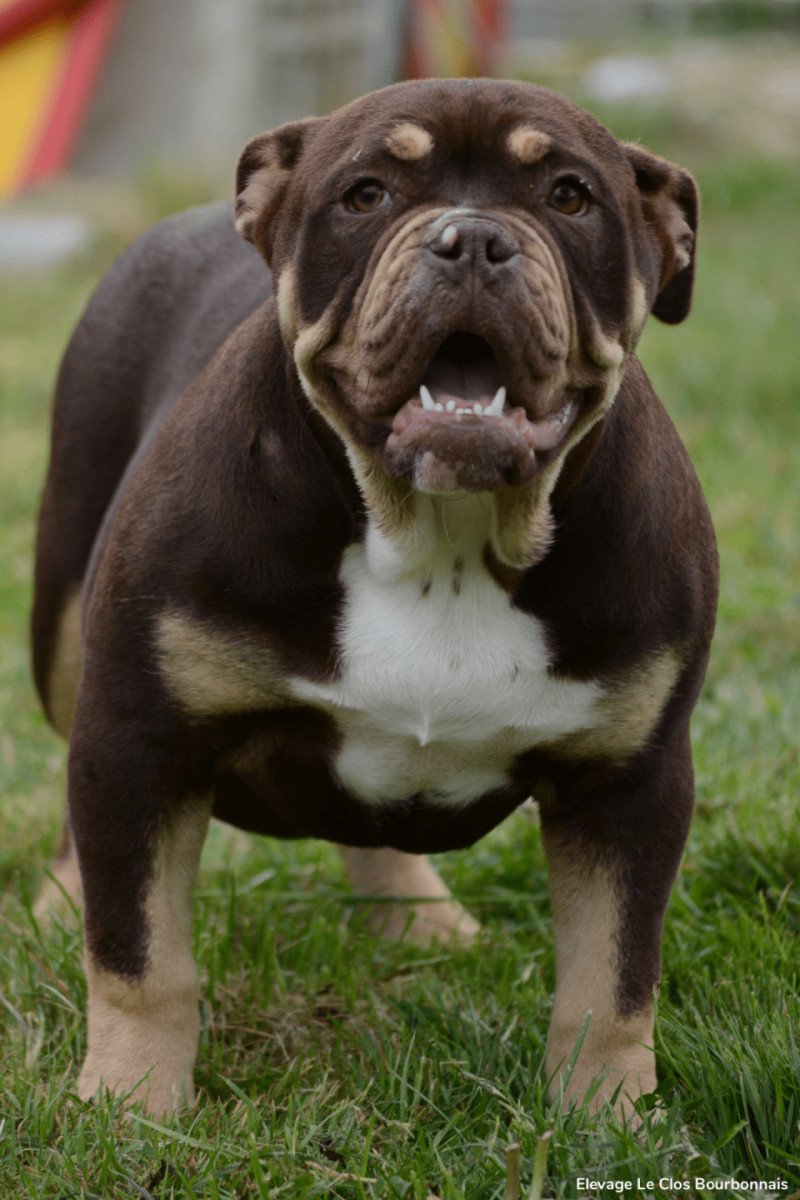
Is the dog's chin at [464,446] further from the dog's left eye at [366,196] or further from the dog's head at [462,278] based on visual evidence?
the dog's left eye at [366,196]

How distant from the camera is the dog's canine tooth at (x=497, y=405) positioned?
8.76 feet

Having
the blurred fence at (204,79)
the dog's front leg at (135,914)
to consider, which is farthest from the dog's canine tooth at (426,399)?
the blurred fence at (204,79)

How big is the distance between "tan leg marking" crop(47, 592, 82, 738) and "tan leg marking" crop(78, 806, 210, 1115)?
3.24 feet

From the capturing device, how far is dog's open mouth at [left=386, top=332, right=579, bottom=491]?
8.68 feet

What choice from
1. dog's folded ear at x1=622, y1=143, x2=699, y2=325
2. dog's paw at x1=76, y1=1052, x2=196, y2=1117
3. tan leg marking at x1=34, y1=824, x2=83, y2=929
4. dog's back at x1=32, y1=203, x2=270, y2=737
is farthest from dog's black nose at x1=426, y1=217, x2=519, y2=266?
tan leg marking at x1=34, y1=824, x2=83, y2=929

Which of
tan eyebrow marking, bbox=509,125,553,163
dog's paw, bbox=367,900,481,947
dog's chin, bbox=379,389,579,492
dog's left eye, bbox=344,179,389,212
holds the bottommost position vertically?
dog's paw, bbox=367,900,481,947

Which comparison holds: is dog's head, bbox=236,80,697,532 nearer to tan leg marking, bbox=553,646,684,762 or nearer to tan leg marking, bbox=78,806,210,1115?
tan leg marking, bbox=553,646,684,762

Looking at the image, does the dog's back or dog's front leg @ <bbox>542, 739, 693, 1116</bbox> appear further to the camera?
the dog's back

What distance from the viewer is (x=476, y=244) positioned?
259 centimetres

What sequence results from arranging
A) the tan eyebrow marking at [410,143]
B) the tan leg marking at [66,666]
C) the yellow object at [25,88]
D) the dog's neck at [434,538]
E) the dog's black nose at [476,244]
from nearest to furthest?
the dog's black nose at [476,244] → the tan eyebrow marking at [410,143] → the dog's neck at [434,538] → the tan leg marking at [66,666] → the yellow object at [25,88]

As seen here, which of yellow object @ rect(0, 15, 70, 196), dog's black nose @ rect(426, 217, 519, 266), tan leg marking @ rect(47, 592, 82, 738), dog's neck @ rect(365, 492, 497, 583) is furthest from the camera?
yellow object @ rect(0, 15, 70, 196)

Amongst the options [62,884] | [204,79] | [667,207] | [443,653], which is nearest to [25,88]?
[204,79]

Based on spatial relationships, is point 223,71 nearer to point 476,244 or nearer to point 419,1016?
point 419,1016

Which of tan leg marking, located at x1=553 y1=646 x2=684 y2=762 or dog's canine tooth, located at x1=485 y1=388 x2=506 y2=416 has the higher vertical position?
dog's canine tooth, located at x1=485 y1=388 x2=506 y2=416
